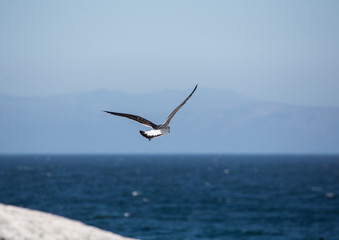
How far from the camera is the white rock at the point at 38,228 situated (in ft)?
78.4

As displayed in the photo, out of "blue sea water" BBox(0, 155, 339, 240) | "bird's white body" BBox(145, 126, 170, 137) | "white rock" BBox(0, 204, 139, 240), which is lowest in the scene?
"blue sea water" BBox(0, 155, 339, 240)

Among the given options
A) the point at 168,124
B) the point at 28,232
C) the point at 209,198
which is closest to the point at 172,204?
the point at 209,198

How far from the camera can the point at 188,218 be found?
8319 centimetres

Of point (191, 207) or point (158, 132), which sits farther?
point (191, 207)

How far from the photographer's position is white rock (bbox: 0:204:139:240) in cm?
2389

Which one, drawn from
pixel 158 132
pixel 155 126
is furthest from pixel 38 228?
pixel 158 132

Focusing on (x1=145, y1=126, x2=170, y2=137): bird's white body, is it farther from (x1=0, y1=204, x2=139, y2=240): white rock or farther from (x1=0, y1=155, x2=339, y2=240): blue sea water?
(x1=0, y1=155, x2=339, y2=240): blue sea water

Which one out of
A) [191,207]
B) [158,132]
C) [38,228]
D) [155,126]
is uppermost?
[155,126]

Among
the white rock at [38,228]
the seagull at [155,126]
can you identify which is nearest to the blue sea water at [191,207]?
the white rock at [38,228]

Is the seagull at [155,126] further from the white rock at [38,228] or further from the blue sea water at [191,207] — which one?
the blue sea water at [191,207]

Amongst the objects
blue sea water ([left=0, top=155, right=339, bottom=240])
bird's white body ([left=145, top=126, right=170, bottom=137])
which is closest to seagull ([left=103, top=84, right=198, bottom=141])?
bird's white body ([left=145, top=126, right=170, bottom=137])

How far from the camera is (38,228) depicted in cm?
2542

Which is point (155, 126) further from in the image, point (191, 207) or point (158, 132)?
point (191, 207)

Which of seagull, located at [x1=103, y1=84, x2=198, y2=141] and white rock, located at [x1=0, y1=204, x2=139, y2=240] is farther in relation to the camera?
white rock, located at [x1=0, y1=204, x2=139, y2=240]
